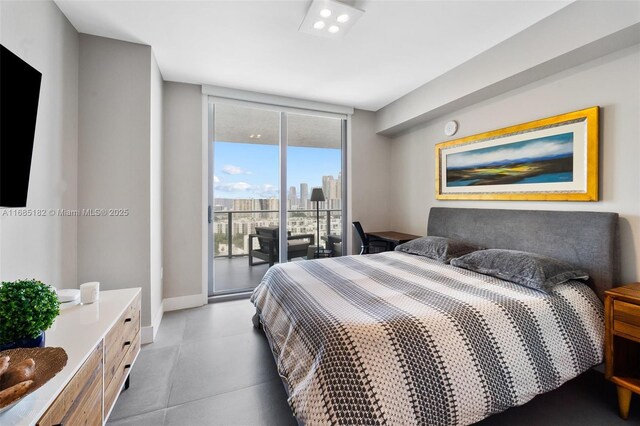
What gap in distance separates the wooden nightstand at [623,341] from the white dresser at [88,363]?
108 inches

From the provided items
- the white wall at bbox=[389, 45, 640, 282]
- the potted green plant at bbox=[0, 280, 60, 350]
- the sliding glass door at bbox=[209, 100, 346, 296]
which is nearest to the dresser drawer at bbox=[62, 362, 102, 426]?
the potted green plant at bbox=[0, 280, 60, 350]

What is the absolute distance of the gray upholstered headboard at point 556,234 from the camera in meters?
1.92

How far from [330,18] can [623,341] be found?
2940 millimetres

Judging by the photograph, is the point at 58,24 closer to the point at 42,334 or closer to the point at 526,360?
the point at 42,334

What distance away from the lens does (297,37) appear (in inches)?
93.0

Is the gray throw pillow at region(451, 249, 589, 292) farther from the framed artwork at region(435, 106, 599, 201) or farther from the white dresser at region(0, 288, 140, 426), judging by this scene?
the white dresser at region(0, 288, 140, 426)

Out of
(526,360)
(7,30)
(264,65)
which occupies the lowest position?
(526,360)

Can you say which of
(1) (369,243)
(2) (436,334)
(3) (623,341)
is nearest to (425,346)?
(2) (436,334)

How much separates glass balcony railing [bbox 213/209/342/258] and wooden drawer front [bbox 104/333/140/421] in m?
1.93

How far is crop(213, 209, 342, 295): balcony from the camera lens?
12.6 ft

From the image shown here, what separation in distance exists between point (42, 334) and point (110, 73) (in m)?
2.18

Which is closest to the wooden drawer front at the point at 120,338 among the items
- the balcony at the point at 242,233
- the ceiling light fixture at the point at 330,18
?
the balcony at the point at 242,233

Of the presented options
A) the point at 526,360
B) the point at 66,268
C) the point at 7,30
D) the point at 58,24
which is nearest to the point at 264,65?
the point at 58,24

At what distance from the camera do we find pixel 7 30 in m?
1.43
